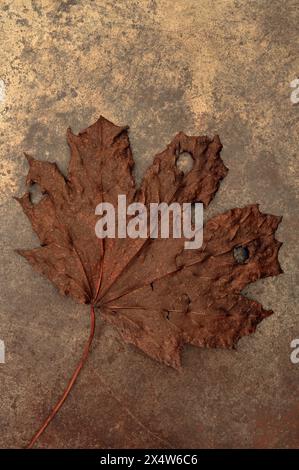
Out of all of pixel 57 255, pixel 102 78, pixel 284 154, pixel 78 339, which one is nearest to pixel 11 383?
pixel 78 339

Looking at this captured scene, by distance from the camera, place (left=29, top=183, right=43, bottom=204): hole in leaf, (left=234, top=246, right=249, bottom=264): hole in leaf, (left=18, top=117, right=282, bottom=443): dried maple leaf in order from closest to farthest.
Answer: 1. (left=18, top=117, right=282, bottom=443): dried maple leaf
2. (left=234, top=246, right=249, bottom=264): hole in leaf
3. (left=29, top=183, right=43, bottom=204): hole in leaf

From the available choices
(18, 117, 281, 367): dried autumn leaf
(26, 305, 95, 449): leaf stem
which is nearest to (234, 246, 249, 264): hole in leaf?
(18, 117, 281, 367): dried autumn leaf

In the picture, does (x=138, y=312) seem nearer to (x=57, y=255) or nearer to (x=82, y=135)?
(x=57, y=255)

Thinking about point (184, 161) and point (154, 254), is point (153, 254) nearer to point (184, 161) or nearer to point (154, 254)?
point (154, 254)

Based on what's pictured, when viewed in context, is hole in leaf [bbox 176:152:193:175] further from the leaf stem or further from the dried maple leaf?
the leaf stem

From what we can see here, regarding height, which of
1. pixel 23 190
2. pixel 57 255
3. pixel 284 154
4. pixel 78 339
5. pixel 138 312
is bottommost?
pixel 78 339
